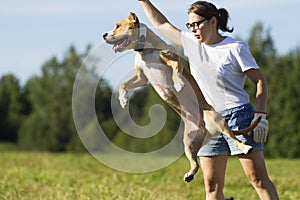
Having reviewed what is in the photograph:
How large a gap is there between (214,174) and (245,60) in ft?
3.00

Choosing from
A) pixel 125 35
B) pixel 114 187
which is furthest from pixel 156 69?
pixel 114 187

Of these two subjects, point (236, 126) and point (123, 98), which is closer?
point (123, 98)

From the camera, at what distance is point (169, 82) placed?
410cm

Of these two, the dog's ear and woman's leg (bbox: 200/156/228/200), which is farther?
woman's leg (bbox: 200/156/228/200)

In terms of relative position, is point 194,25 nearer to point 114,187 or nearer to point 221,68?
point 221,68

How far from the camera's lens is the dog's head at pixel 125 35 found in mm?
4035

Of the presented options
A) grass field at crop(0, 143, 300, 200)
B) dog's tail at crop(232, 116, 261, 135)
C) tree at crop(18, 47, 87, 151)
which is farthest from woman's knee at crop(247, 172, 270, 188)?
tree at crop(18, 47, 87, 151)

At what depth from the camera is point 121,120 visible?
4875mm

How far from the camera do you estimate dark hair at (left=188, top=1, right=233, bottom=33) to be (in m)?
4.62

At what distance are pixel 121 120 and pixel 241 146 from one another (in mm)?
982

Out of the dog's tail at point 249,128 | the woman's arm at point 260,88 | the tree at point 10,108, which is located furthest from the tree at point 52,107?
the dog's tail at point 249,128

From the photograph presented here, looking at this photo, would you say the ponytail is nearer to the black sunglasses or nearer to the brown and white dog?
the black sunglasses

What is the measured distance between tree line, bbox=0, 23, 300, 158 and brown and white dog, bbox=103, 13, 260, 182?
19044mm

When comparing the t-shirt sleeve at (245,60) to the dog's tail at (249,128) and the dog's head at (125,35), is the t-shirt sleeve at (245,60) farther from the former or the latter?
the dog's head at (125,35)
